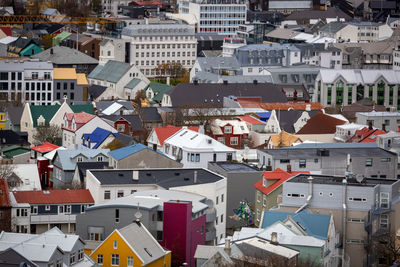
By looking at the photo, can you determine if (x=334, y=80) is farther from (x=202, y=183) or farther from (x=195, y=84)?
(x=202, y=183)

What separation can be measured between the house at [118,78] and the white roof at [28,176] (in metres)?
39.2

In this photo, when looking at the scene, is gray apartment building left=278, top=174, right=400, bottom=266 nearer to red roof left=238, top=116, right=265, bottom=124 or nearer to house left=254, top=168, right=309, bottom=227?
house left=254, top=168, right=309, bottom=227

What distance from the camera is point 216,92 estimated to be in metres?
120

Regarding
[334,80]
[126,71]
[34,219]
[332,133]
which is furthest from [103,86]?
[34,219]

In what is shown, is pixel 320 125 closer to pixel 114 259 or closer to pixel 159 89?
pixel 159 89

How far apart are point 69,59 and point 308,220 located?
7954 cm

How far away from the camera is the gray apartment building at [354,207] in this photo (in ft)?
225

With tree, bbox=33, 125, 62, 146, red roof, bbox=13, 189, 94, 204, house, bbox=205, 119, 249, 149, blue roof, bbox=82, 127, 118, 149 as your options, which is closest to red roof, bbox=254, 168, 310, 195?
red roof, bbox=13, 189, 94, 204

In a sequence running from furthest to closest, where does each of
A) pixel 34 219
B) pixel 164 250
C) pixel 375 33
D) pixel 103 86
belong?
pixel 375 33 < pixel 103 86 < pixel 34 219 < pixel 164 250

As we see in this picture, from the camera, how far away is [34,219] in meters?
74.0

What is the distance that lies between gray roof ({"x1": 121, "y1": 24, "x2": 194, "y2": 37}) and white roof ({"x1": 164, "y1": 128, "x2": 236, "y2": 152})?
64.8 m

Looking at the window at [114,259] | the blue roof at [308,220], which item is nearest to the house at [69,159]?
the blue roof at [308,220]

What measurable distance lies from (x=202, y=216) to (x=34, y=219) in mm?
9574

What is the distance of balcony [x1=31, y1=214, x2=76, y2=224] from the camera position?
74.2 metres
